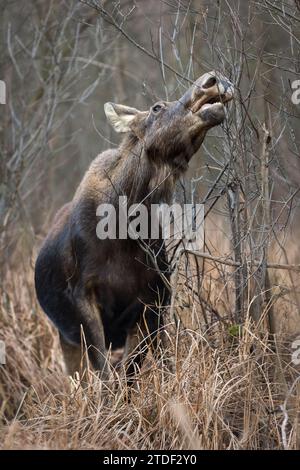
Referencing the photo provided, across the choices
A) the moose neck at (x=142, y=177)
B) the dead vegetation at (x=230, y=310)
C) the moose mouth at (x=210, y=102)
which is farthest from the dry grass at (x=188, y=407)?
the moose mouth at (x=210, y=102)

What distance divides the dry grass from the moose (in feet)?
1.34

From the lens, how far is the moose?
26.4 ft

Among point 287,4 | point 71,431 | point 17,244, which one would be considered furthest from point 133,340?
point 17,244

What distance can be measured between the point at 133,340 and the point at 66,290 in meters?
0.75

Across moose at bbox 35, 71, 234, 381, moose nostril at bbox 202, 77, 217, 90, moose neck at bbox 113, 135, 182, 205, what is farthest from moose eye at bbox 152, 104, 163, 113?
moose nostril at bbox 202, 77, 217, 90

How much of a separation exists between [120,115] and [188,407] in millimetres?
2968

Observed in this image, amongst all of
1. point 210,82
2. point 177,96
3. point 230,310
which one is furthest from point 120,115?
point 230,310

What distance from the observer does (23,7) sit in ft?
42.8

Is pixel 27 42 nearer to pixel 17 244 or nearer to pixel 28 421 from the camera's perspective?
pixel 17 244

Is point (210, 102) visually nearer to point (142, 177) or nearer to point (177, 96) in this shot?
point (142, 177)

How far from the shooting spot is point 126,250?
8.27 metres

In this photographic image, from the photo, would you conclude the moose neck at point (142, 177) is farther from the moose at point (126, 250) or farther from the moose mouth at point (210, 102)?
the moose mouth at point (210, 102)

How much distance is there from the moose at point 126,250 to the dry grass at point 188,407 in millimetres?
408
